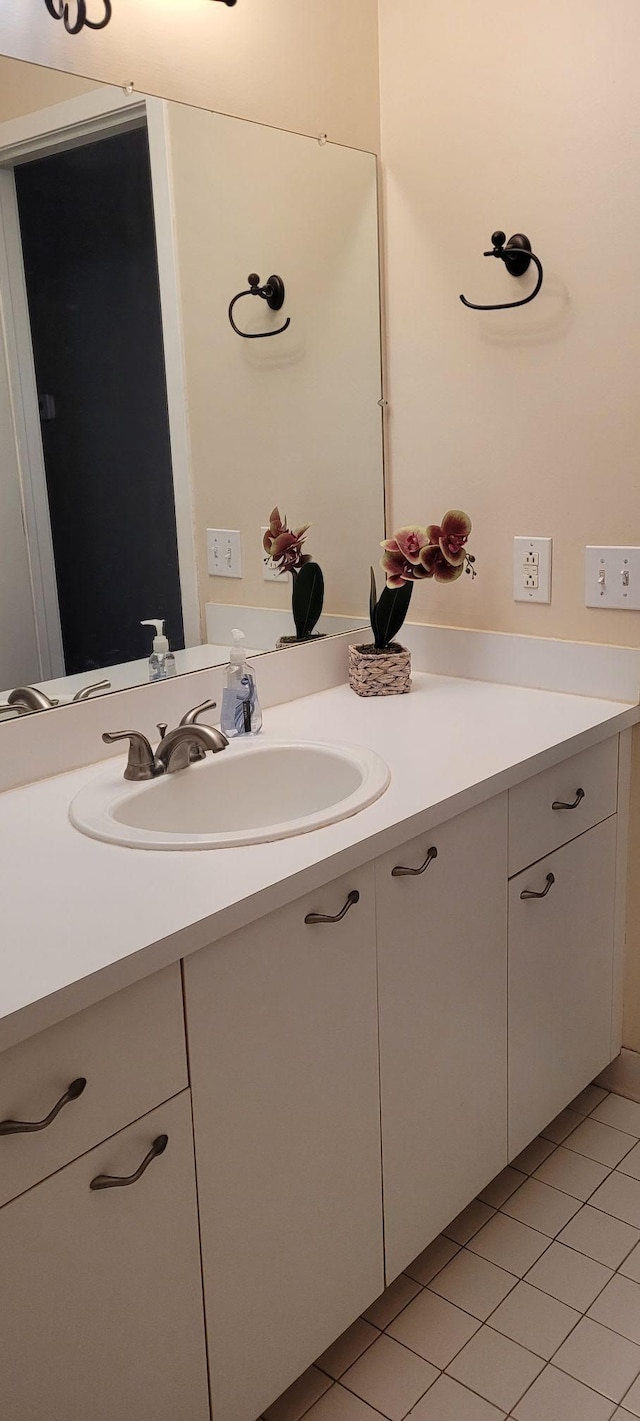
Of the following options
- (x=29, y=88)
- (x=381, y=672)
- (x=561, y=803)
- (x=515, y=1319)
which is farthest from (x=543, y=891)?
(x=29, y=88)

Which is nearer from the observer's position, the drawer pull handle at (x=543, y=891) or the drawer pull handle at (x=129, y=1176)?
the drawer pull handle at (x=129, y=1176)

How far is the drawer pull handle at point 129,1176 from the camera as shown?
3.24 ft

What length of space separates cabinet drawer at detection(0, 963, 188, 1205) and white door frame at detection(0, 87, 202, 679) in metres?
0.63

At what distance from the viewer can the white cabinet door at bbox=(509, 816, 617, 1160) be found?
1.64m

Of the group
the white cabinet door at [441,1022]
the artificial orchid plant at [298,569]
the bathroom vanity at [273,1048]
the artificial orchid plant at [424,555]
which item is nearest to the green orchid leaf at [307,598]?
the artificial orchid plant at [298,569]

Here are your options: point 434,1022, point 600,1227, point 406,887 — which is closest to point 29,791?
point 406,887

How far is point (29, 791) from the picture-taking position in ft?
4.75

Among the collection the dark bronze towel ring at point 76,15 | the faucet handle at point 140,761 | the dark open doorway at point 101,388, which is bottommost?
the faucet handle at point 140,761

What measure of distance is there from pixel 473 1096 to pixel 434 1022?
0.19 metres

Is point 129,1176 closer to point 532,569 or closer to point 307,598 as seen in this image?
point 307,598

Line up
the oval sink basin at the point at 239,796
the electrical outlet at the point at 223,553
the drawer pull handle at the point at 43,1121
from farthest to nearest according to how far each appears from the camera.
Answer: the electrical outlet at the point at 223,553 < the oval sink basin at the point at 239,796 < the drawer pull handle at the point at 43,1121

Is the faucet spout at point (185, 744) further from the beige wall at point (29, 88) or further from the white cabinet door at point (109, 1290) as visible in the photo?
the beige wall at point (29, 88)

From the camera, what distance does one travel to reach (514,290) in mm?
1819

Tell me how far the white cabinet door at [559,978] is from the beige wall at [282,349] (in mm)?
653
